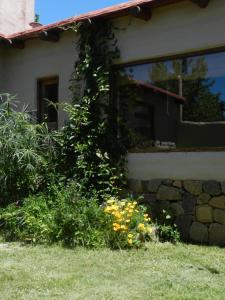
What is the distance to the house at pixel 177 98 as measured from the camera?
835 centimetres

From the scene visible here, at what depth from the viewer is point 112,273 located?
6129mm

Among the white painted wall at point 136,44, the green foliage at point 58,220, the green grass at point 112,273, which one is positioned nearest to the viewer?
the green grass at point 112,273

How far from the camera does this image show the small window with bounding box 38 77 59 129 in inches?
428

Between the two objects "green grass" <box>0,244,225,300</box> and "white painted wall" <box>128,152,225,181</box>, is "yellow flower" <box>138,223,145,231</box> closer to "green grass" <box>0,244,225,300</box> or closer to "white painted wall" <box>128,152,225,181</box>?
"green grass" <box>0,244,225,300</box>

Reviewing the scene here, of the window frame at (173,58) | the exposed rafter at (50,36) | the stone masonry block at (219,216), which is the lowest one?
the stone masonry block at (219,216)

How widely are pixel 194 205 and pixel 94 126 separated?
8.26 ft

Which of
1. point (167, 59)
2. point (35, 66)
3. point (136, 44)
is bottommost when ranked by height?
point (167, 59)

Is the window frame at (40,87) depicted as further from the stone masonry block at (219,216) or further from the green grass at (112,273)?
the stone masonry block at (219,216)

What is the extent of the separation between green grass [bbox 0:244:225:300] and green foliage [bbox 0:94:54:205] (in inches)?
68.9

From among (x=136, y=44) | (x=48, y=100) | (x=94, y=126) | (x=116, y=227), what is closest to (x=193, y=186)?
(x=116, y=227)

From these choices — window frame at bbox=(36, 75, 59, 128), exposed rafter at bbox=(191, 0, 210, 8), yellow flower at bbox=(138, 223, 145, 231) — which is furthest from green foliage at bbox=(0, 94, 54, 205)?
exposed rafter at bbox=(191, 0, 210, 8)

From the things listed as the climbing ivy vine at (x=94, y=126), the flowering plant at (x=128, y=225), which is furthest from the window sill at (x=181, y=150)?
the flowering plant at (x=128, y=225)

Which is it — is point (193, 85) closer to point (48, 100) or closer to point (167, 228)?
point (167, 228)

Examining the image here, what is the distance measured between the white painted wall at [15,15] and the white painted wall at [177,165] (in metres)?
5.67
